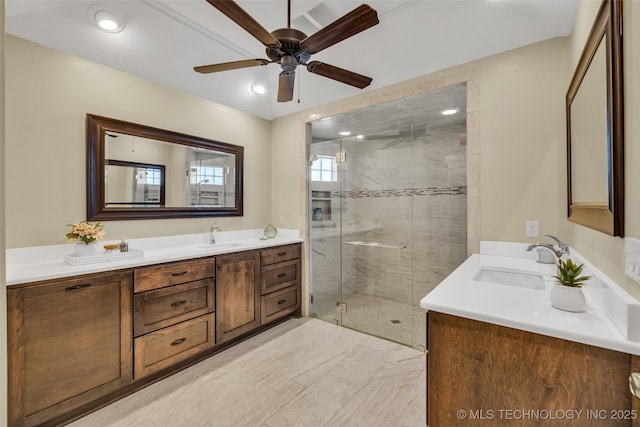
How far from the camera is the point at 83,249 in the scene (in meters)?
2.01

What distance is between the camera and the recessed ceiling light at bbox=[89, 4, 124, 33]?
79.4 inches

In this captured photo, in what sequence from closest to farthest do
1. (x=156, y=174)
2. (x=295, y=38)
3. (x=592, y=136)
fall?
(x=592, y=136), (x=295, y=38), (x=156, y=174)

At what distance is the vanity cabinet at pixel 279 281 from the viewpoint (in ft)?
9.79

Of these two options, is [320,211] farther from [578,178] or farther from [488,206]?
[578,178]

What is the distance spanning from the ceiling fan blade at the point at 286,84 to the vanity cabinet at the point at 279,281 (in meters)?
1.54

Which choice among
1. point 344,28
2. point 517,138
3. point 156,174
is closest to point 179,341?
point 156,174

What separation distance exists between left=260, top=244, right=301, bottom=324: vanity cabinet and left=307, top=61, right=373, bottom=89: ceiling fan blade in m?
1.78

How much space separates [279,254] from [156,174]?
1.44 m

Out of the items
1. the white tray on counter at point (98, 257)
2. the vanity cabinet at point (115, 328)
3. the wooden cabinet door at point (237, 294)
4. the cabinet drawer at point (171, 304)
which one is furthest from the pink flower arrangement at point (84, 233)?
the wooden cabinet door at point (237, 294)

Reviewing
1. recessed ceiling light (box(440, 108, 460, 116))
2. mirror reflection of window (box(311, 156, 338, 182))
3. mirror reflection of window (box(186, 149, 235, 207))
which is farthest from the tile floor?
recessed ceiling light (box(440, 108, 460, 116))

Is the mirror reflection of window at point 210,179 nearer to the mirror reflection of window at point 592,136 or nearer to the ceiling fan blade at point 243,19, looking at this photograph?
the ceiling fan blade at point 243,19

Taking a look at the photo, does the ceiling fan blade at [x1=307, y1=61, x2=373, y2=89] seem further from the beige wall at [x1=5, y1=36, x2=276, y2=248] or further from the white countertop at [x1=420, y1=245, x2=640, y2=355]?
the beige wall at [x1=5, y1=36, x2=276, y2=248]

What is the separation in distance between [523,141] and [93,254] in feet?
10.6

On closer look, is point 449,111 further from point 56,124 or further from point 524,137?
point 56,124
